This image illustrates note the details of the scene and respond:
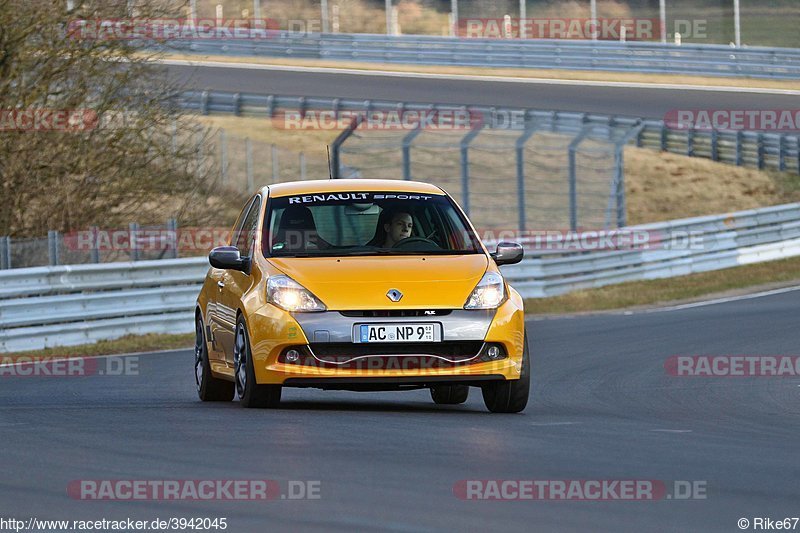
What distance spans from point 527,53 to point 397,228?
34.9 m

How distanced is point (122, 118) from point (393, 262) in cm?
1364

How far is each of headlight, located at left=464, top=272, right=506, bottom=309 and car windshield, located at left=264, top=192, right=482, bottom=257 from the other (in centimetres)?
53

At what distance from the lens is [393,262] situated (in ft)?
32.8

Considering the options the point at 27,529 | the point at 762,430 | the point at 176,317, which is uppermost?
the point at 27,529

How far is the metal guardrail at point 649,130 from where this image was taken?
3316 cm

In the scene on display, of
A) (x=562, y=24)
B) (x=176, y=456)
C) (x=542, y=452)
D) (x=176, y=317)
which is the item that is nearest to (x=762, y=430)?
(x=542, y=452)

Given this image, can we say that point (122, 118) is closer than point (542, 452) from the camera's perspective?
No

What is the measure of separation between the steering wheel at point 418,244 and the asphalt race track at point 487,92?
2781cm

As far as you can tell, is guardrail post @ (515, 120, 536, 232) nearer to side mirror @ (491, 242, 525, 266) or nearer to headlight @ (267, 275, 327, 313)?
side mirror @ (491, 242, 525, 266)

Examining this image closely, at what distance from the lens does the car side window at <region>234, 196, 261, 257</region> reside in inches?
424

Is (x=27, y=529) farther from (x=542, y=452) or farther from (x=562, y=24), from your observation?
(x=562, y=24)

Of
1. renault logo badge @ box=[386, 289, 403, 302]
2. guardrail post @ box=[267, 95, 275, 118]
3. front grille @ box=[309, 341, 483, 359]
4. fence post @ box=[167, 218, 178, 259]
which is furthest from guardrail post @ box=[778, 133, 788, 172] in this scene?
renault logo badge @ box=[386, 289, 403, 302]

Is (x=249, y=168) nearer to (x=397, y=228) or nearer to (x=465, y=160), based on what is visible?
(x=465, y=160)

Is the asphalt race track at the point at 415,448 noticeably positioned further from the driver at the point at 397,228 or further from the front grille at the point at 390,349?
the driver at the point at 397,228
